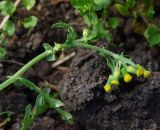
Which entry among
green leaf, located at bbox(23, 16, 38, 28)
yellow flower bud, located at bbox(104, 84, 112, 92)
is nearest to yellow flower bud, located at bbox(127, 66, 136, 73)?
yellow flower bud, located at bbox(104, 84, 112, 92)

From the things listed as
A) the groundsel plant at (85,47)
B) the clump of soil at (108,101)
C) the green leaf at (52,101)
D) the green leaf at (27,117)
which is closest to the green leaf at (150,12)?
the groundsel plant at (85,47)

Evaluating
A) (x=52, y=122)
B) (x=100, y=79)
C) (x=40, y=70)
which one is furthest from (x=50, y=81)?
(x=100, y=79)

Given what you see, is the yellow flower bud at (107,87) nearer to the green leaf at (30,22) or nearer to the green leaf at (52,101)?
the green leaf at (52,101)

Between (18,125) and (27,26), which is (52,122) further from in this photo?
(27,26)

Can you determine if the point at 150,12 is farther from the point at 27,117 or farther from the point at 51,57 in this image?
the point at 27,117

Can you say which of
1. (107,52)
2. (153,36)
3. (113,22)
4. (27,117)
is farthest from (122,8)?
(27,117)

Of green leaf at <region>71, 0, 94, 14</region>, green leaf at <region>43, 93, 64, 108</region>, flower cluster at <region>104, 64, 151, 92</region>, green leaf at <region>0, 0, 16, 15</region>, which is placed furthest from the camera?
green leaf at <region>0, 0, 16, 15</region>

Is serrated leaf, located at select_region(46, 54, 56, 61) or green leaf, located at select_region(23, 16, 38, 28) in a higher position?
green leaf, located at select_region(23, 16, 38, 28)

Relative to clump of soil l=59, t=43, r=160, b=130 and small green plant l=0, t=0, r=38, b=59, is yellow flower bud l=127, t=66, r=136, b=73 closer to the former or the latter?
clump of soil l=59, t=43, r=160, b=130
